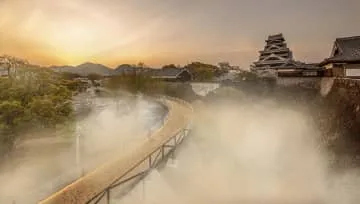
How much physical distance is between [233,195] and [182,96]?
22246 millimetres

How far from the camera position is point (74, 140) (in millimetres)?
17719

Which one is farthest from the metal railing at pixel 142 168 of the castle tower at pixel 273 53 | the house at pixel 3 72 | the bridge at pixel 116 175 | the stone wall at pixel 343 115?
the castle tower at pixel 273 53

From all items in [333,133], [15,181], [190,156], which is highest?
[333,133]

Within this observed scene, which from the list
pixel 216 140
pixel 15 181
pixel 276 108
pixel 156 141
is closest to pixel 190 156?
pixel 156 141

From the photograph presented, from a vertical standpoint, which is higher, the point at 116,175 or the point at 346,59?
the point at 346,59

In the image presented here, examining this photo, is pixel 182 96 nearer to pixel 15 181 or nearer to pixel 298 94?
pixel 298 94

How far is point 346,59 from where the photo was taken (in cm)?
1805

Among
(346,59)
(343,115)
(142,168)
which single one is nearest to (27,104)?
(142,168)

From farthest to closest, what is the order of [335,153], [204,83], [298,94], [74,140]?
[204,83], [298,94], [74,140], [335,153]

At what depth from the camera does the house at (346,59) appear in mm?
17650

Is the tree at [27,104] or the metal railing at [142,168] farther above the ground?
the tree at [27,104]

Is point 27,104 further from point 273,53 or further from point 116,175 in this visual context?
point 273,53

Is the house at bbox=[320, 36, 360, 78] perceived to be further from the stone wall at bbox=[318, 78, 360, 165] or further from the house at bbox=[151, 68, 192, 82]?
the house at bbox=[151, 68, 192, 82]

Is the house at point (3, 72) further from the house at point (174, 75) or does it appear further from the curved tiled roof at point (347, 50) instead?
the house at point (174, 75)
